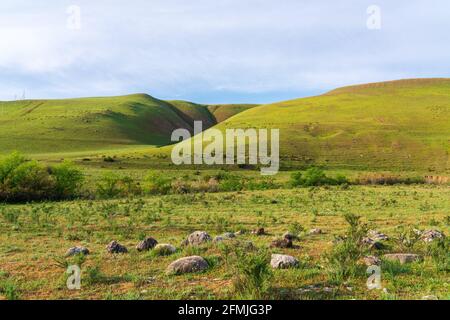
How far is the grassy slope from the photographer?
73500 millimetres

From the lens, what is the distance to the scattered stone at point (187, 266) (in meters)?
10.0

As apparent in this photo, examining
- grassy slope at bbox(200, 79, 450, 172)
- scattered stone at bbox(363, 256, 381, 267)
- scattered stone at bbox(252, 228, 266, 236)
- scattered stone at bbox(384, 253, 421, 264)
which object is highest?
grassy slope at bbox(200, 79, 450, 172)

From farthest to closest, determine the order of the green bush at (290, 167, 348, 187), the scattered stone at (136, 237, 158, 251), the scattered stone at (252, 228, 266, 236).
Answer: the green bush at (290, 167, 348, 187) → the scattered stone at (252, 228, 266, 236) → the scattered stone at (136, 237, 158, 251)

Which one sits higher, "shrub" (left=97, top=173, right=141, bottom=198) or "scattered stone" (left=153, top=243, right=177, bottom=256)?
"scattered stone" (left=153, top=243, right=177, bottom=256)

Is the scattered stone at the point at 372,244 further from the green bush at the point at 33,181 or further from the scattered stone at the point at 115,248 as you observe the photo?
the green bush at the point at 33,181

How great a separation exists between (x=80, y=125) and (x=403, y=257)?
115m

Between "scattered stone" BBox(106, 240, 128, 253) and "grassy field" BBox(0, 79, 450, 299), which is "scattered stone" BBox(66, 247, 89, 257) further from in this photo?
"scattered stone" BBox(106, 240, 128, 253)

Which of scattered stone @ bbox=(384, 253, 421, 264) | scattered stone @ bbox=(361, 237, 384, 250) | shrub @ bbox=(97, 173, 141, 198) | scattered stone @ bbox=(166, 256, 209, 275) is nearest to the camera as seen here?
scattered stone @ bbox=(166, 256, 209, 275)

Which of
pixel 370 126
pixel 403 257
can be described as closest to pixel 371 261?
pixel 403 257

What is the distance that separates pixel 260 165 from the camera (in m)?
64.7

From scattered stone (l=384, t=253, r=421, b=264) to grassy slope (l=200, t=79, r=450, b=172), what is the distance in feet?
188

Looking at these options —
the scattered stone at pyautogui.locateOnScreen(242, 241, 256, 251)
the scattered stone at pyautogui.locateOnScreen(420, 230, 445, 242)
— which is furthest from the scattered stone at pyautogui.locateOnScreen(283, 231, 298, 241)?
the scattered stone at pyautogui.locateOnScreen(420, 230, 445, 242)

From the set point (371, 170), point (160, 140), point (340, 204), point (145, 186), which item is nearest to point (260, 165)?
point (371, 170)

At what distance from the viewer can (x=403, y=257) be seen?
11.1 metres
